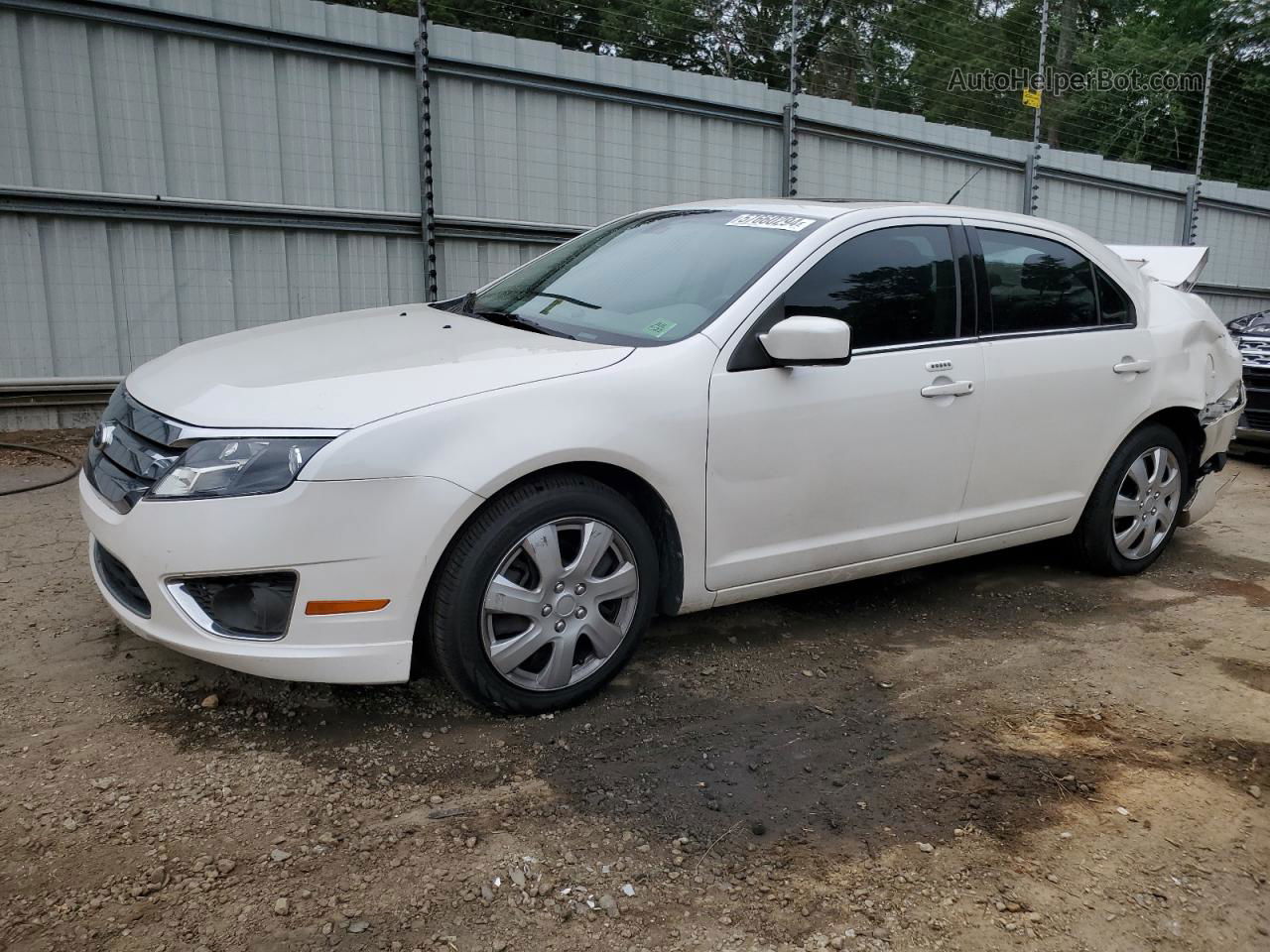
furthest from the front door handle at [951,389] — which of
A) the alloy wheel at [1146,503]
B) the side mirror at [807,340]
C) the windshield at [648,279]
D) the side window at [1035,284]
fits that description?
the alloy wheel at [1146,503]

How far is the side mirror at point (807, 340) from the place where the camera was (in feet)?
11.2

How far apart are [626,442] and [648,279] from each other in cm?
93

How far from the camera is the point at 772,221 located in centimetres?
399

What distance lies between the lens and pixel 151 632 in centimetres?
302

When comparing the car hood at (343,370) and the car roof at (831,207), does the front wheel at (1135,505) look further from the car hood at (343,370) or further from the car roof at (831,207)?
the car hood at (343,370)

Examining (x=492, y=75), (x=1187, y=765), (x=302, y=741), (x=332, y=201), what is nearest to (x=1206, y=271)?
(x=492, y=75)

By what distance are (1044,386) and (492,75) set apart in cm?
538

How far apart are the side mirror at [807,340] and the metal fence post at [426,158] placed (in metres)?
5.08

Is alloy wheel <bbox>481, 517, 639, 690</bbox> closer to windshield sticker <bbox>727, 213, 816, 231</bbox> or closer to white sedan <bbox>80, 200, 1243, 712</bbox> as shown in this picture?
white sedan <bbox>80, 200, 1243, 712</bbox>

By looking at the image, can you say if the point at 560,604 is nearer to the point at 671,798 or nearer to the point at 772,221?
the point at 671,798

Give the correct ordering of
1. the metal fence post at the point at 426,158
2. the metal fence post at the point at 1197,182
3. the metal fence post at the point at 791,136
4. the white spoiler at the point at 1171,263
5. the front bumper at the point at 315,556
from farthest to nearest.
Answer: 1. the metal fence post at the point at 1197,182
2. the metal fence post at the point at 791,136
3. the metal fence post at the point at 426,158
4. the white spoiler at the point at 1171,263
5. the front bumper at the point at 315,556

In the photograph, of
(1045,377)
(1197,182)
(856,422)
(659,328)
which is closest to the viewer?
(659,328)

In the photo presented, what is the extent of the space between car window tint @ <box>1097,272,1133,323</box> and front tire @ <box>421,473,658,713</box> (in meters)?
2.58

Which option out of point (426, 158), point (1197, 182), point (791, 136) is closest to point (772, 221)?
point (426, 158)
